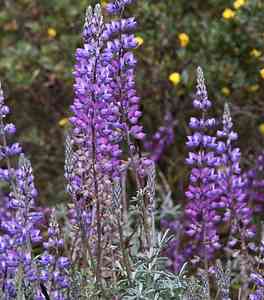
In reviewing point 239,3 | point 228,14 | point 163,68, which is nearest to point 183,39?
point 163,68

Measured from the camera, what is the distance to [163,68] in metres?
5.64

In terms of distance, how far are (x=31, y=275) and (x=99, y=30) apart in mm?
858

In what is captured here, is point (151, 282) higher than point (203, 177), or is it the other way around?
point (203, 177)

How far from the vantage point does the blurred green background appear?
213 inches

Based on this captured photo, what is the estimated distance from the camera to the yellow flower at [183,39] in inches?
216

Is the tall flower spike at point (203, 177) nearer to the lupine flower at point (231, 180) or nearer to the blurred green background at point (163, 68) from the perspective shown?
the lupine flower at point (231, 180)

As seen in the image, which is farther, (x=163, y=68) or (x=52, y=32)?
(x=52, y=32)

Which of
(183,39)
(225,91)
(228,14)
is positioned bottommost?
(225,91)

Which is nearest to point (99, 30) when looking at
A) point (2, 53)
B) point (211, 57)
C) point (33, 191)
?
point (33, 191)

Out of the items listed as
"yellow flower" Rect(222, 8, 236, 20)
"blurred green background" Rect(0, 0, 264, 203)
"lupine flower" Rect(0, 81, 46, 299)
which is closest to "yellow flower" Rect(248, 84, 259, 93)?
"blurred green background" Rect(0, 0, 264, 203)

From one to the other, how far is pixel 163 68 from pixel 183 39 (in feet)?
0.85

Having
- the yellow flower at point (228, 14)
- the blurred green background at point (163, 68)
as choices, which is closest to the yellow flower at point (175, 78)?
the blurred green background at point (163, 68)

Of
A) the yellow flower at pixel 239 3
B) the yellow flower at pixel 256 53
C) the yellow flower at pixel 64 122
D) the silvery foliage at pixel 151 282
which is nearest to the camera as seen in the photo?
the silvery foliage at pixel 151 282

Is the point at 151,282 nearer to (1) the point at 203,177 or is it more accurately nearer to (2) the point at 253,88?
(1) the point at 203,177
